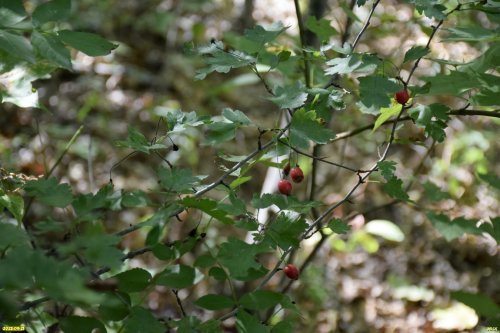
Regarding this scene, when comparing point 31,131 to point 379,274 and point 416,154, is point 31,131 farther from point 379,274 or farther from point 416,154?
point 416,154

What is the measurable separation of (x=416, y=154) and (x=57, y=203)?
3.76m

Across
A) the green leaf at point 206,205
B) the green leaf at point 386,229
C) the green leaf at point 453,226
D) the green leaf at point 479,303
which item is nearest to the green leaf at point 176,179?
the green leaf at point 206,205

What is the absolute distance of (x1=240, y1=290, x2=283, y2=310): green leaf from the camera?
4.08 feet

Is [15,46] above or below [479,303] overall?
above

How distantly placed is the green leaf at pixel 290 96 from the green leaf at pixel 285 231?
0.92 feet

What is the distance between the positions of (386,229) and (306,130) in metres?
1.38

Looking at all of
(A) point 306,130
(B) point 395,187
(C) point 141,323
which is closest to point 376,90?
(A) point 306,130

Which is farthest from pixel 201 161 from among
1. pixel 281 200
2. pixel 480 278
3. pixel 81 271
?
pixel 81 271

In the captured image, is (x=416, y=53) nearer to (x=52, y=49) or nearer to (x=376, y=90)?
(x=376, y=90)

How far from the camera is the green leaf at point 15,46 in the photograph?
1.10m

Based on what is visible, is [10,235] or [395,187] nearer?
[10,235]

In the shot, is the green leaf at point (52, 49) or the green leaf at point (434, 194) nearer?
the green leaf at point (52, 49)

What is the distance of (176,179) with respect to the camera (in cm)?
113

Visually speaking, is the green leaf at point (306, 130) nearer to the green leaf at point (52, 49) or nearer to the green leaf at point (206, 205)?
the green leaf at point (206, 205)
